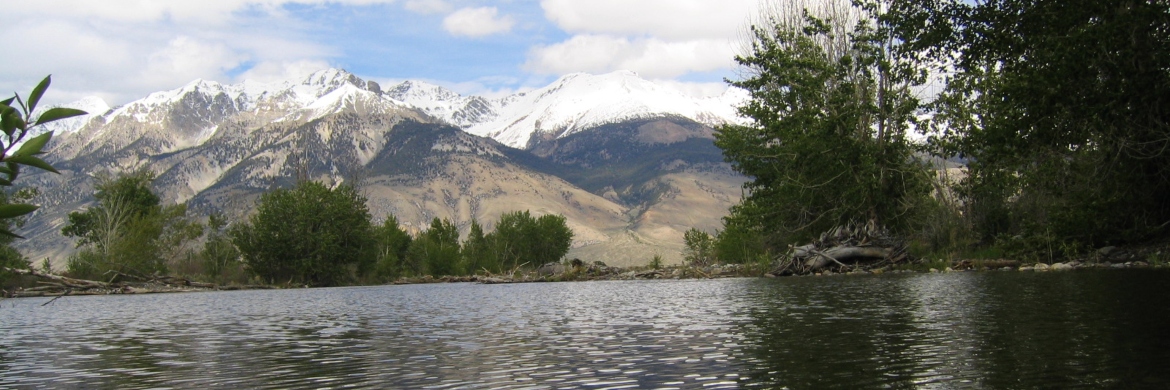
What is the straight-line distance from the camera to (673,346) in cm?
1423

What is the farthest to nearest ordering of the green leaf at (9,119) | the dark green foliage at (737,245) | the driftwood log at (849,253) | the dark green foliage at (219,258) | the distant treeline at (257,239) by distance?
the dark green foliage at (219,258) → the distant treeline at (257,239) → the dark green foliage at (737,245) → the driftwood log at (849,253) → the green leaf at (9,119)

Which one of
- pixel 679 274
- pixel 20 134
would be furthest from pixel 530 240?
pixel 20 134

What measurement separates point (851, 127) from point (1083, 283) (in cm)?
2529

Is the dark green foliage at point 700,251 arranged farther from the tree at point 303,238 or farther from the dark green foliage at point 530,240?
the dark green foliage at point 530,240

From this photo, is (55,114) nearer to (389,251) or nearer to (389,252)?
(389,252)

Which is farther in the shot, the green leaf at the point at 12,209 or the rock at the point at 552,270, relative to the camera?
the rock at the point at 552,270

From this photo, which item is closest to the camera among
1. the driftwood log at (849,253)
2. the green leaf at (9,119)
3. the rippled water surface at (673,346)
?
the green leaf at (9,119)

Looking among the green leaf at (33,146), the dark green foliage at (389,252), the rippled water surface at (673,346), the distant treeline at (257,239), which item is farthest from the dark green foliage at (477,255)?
the green leaf at (33,146)

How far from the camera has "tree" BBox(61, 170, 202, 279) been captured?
74188mm

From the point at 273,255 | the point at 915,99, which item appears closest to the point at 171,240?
the point at 273,255

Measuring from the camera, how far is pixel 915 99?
164 ft

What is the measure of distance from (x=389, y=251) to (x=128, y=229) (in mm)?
34288

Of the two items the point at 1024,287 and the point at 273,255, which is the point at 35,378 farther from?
the point at 273,255

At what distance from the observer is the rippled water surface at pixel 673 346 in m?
10.5
